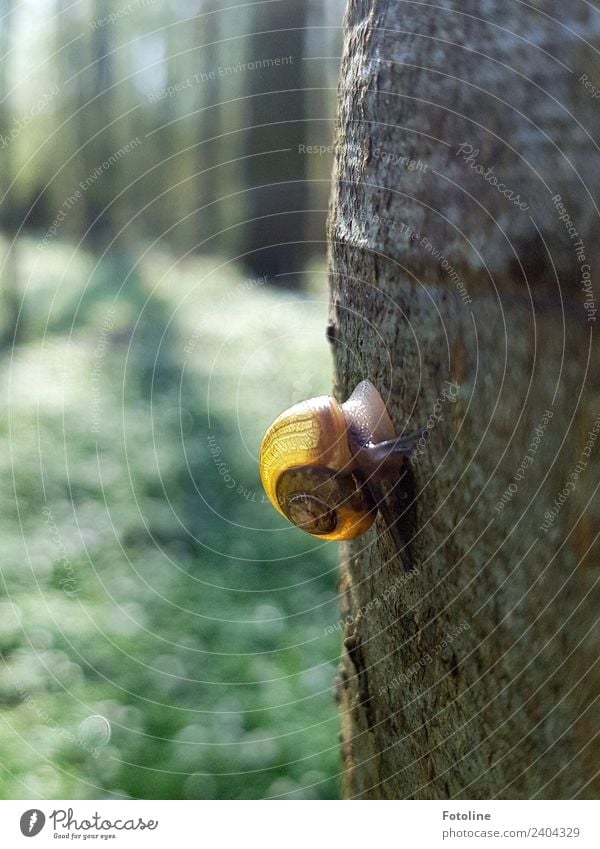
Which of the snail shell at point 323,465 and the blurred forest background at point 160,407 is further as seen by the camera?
the blurred forest background at point 160,407

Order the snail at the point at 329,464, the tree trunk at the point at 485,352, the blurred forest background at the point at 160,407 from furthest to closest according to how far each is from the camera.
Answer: the blurred forest background at the point at 160,407 → the snail at the point at 329,464 → the tree trunk at the point at 485,352

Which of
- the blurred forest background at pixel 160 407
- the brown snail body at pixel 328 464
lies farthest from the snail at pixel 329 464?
the blurred forest background at pixel 160 407

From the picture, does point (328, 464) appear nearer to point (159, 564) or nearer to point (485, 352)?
point (485, 352)

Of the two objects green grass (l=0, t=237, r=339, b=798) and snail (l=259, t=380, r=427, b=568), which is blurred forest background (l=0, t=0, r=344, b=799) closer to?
green grass (l=0, t=237, r=339, b=798)

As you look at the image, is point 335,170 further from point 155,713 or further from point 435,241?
point 155,713

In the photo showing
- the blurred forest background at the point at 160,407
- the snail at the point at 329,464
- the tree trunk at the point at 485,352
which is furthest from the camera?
the blurred forest background at the point at 160,407

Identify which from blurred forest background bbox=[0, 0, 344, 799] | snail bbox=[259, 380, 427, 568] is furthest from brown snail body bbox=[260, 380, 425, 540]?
blurred forest background bbox=[0, 0, 344, 799]

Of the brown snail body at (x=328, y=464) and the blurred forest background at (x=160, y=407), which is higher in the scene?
the blurred forest background at (x=160, y=407)

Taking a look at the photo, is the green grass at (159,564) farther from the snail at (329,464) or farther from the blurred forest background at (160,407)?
the snail at (329,464)
